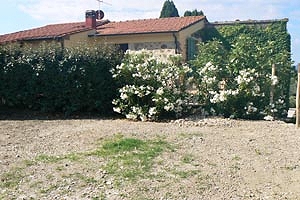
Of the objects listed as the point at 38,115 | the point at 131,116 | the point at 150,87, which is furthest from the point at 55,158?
the point at 38,115

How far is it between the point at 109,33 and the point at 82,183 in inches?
517

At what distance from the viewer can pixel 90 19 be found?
1856 cm

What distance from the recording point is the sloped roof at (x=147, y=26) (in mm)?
16730

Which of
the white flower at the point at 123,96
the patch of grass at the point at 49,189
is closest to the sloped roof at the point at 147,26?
the white flower at the point at 123,96

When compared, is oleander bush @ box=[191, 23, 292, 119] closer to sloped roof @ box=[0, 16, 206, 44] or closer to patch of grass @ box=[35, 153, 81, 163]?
patch of grass @ box=[35, 153, 81, 163]

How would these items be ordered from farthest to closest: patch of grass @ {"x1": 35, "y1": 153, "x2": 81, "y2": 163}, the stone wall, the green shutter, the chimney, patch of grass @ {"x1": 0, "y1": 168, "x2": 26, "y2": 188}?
the chimney
the green shutter
the stone wall
patch of grass @ {"x1": 35, "y1": 153, "x2": 81, "y2": 163}
patch of grass @ {"x1": 0, "y1": 168, "x2": 26, "y2": 188}

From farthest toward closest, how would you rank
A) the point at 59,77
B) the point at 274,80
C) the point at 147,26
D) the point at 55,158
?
the point at 147,26 < the point at 59,77 < the point at 274,80 < the point at 55,158

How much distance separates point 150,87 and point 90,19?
987cm

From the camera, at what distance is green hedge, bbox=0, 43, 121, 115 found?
10.4 meters

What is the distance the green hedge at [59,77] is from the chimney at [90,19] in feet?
25.8

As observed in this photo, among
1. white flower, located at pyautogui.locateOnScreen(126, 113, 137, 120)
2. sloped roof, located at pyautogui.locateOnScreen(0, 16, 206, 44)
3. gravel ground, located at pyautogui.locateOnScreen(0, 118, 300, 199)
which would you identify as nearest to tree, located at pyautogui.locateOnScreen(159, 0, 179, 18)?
sloped roof, located at pyautogui.locateOnScreen(0, 16, 206, 44)

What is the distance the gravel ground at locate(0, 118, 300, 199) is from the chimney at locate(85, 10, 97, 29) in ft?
33.9

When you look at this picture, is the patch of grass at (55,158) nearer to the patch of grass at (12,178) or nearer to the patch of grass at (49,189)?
the patch of grass at (12,178)

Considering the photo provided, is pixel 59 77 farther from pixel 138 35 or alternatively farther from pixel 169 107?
pixel 138 35
